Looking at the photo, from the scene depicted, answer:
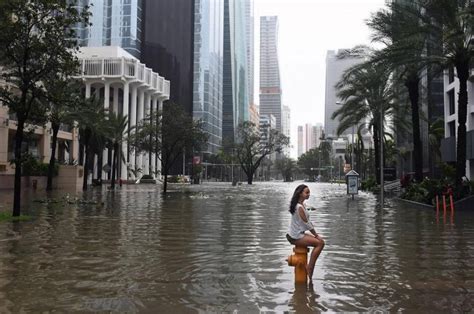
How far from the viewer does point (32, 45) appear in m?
15.4

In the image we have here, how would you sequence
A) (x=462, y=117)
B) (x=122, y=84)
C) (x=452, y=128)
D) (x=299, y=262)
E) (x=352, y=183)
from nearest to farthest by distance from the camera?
(x=299, y=262) < (x=462, y=117) < (x=352, y=183) < (x=452, y=128) < (x=122, y=84)

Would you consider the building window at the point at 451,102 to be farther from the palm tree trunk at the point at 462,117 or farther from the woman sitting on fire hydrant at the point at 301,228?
the woman sitting on fire hydrant at the point at 301,228

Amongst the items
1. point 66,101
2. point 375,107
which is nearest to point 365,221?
point 66,101

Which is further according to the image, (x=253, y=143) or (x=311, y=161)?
(x=311, y=161)

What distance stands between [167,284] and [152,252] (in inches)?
115

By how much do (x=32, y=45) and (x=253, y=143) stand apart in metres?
70.0

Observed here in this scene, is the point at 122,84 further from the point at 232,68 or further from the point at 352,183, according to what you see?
the point at 232,68

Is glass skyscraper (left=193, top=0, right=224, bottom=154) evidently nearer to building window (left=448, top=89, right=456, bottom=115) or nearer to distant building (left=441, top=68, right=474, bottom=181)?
distant building (left=441, top=68, right=474, bottom=181)

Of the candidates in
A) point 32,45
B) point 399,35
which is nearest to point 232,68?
point 399,35

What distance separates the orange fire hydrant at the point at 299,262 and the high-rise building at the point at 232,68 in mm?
141881

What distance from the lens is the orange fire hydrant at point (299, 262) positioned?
7.14 meters

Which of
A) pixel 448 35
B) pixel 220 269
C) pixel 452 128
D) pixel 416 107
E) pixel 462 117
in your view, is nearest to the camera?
pixel 220 269

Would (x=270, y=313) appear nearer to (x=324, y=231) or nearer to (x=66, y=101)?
(x=324, y=231)

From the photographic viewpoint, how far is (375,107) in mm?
39844
